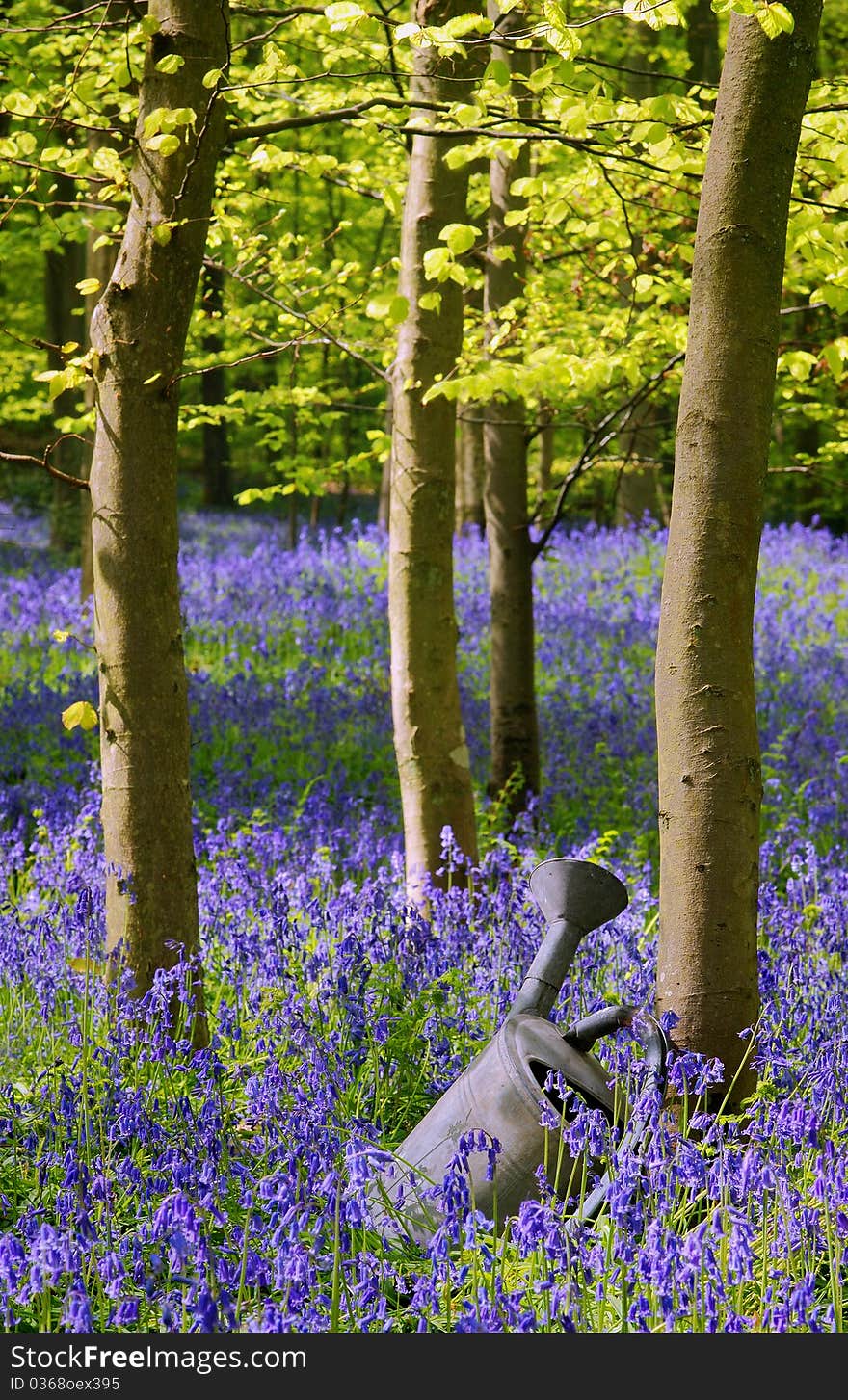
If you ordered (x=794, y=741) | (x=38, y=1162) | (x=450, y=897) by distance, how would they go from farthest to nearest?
(x=794, y=741) < (x=450, y=897) < (x=38, y=1162)

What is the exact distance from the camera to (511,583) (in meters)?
7.21

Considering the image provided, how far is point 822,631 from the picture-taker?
1208 cm

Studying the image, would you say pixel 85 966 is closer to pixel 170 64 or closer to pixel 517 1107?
pixel 517 1107

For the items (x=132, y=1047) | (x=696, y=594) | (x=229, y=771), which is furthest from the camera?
(x=229, y=771)

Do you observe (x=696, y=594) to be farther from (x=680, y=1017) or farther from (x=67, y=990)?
(x=67, y=990)

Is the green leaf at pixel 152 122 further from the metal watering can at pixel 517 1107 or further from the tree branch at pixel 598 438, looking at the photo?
the tree branch at pixel 598 438

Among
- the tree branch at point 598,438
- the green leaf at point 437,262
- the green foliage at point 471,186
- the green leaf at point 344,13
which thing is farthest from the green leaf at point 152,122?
the tree branch at point 598,438

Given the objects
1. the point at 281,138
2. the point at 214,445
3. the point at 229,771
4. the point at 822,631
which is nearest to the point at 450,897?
the point at 229,771

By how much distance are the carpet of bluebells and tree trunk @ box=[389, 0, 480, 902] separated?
303 millimetres

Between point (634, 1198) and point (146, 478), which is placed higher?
point (146, 478)

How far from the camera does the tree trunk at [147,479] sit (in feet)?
11.9

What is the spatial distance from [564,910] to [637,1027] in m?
0.38

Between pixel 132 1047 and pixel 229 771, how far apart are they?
13.4 feet

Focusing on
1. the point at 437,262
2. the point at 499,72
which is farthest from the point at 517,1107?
the point at 499,72
